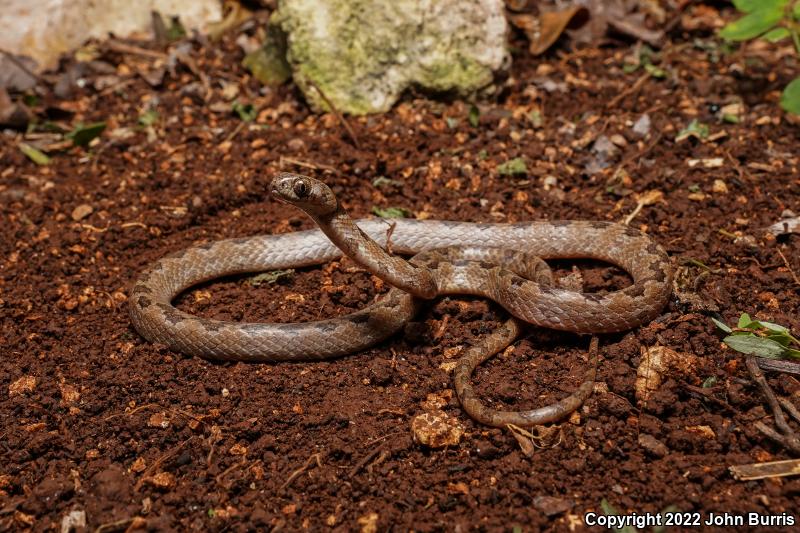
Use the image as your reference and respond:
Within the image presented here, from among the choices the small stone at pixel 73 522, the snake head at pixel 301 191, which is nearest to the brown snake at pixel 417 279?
the snake head at pixel 301 191

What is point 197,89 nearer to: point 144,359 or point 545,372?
point 144,359

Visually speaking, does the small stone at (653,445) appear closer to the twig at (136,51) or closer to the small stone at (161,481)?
the small stone at (161,481)

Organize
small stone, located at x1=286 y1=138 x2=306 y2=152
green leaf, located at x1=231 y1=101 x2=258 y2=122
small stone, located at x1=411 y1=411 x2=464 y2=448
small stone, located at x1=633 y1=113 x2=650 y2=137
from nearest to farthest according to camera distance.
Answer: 1. small stone, located at x1=411 y1=411 x2=464 y2=448
2. small stone, located at x1=633 y1=113 x2=650 y2=137
3. small stone, located at x1=286 y1=138 x2=306 y2=152
4. green leaf, located at x1=231 y1=101 x2=258 y2=122

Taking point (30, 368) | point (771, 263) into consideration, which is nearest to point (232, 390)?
point (30, 368)

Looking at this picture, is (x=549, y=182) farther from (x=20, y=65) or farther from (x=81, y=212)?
(x=20, y=65)

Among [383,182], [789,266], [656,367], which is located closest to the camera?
[656,367]

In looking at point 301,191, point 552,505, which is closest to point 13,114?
point 301,191

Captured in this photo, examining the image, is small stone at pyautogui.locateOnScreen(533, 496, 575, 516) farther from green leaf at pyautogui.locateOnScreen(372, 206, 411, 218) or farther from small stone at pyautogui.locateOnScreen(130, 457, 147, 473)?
green leaf at pyautogui.locateOnScreen(372, 206, 411, 218)

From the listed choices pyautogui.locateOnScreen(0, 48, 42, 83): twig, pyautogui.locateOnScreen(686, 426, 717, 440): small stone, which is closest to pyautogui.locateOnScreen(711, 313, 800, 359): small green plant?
pyautogui.locateOnScreen(686, 426, 717, 440): small stone
